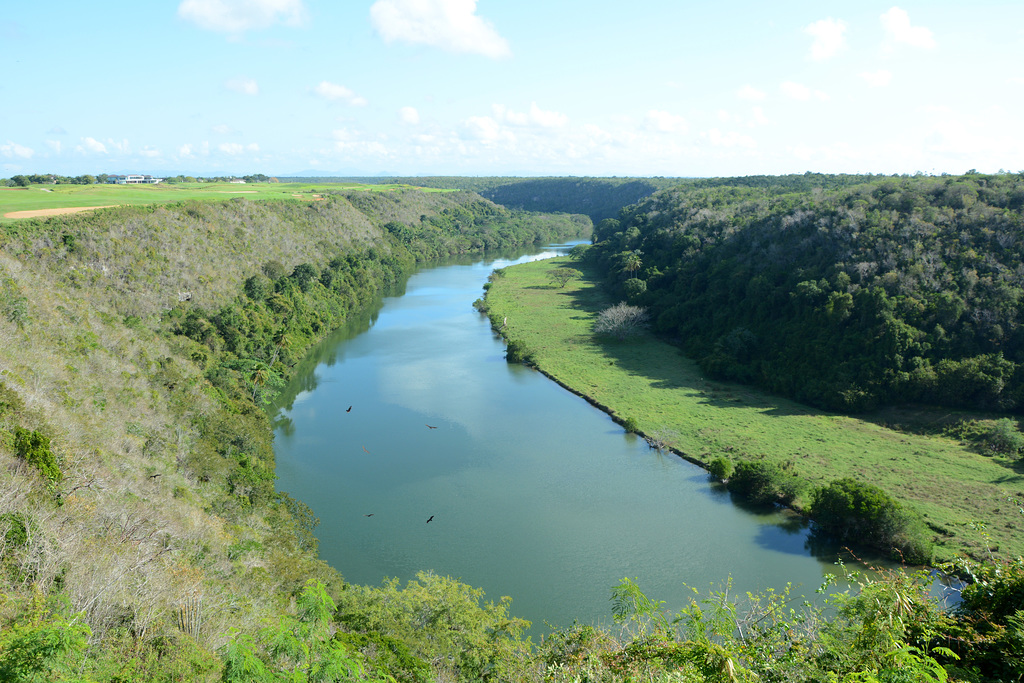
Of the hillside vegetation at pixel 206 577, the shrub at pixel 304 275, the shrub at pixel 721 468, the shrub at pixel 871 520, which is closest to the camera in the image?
the hillside vegetation at pixel 206 577

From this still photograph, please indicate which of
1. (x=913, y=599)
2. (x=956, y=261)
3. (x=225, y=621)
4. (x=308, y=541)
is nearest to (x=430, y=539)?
(x=308, y=541)

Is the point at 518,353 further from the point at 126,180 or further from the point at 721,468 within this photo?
the point at 126,180

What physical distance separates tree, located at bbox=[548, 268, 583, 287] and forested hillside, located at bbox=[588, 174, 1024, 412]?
2485 cm

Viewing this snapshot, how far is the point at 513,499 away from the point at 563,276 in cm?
6031

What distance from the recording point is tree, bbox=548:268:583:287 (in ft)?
279

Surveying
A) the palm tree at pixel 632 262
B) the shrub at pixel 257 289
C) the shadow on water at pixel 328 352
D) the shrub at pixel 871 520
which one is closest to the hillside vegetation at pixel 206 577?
the shadow on water at pixel 328 352

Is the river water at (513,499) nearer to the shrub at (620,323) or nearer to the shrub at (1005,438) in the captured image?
the shrub at (620,323)

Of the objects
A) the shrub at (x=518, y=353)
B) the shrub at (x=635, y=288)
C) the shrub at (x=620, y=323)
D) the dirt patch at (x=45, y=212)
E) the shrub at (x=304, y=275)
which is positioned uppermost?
the dirt patch at (x=45, y=212)

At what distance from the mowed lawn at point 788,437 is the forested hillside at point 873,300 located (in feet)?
10.3

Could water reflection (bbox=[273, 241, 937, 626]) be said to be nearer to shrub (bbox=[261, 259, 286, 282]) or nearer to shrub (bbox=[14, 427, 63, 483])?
shrub (bbox=[14, 427, 63, 483])

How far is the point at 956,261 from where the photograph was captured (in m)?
41.0

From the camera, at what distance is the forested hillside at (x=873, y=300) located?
37375 mm

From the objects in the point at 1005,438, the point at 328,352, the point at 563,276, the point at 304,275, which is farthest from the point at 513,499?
the point at 563,276

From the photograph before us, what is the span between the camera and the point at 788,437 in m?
34.9
